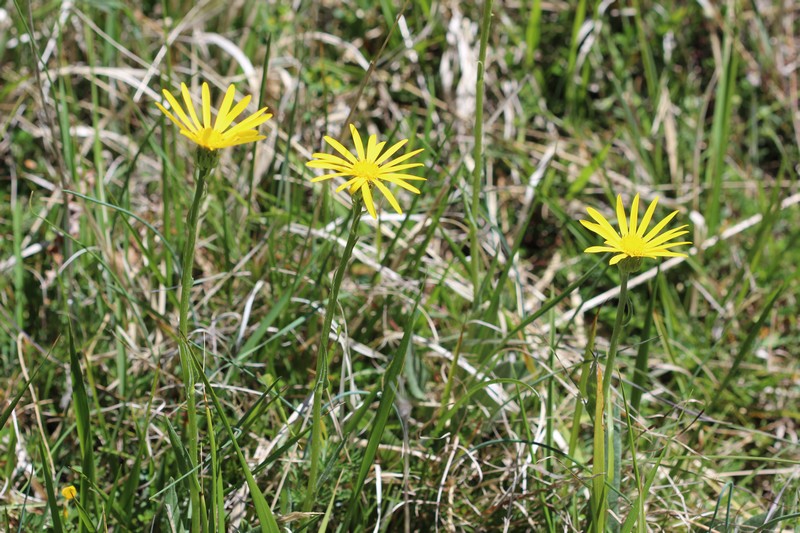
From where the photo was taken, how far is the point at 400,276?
238 centimetres

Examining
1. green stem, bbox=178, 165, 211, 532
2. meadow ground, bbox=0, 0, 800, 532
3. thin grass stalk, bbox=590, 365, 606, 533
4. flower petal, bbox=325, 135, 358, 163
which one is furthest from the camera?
meadow ground, bbox=0, 0, 800, 532

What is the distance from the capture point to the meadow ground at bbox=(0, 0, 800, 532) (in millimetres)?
1720

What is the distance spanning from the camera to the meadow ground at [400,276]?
1.72m

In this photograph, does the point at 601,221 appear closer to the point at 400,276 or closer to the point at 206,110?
the point at 206,110

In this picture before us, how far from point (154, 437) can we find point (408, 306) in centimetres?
81

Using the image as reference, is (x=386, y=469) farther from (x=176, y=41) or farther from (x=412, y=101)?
(x=176, y=41)

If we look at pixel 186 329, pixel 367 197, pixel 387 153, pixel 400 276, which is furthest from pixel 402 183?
pixel 400 276

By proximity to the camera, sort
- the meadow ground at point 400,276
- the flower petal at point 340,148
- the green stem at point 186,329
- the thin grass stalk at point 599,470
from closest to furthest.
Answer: the green stem at point 186,329 → the flower petal at point 340,148 → the thin grass stalk at point 599,470 → the meadow ground at point 400,276

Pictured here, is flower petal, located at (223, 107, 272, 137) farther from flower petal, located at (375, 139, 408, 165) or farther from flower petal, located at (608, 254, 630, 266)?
flower petal, located at (608, 254, 630, 266)

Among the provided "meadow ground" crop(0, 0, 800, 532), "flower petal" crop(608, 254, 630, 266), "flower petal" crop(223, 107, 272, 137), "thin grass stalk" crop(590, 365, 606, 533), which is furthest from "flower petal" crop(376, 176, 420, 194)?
"thin grass stalk" crop(590, 365, 606, 533)

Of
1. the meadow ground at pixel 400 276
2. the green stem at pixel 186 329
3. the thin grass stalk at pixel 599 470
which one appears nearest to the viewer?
the green stem at pixel 186 329

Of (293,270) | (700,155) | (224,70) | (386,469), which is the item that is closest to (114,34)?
(224,70)

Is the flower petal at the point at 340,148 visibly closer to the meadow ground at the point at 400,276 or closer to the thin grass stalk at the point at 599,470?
the meadow ground at the point at 400,276

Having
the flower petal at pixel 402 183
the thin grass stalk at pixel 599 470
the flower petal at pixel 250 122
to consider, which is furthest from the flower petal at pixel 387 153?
the thin grass stalk at pixel 599 470
